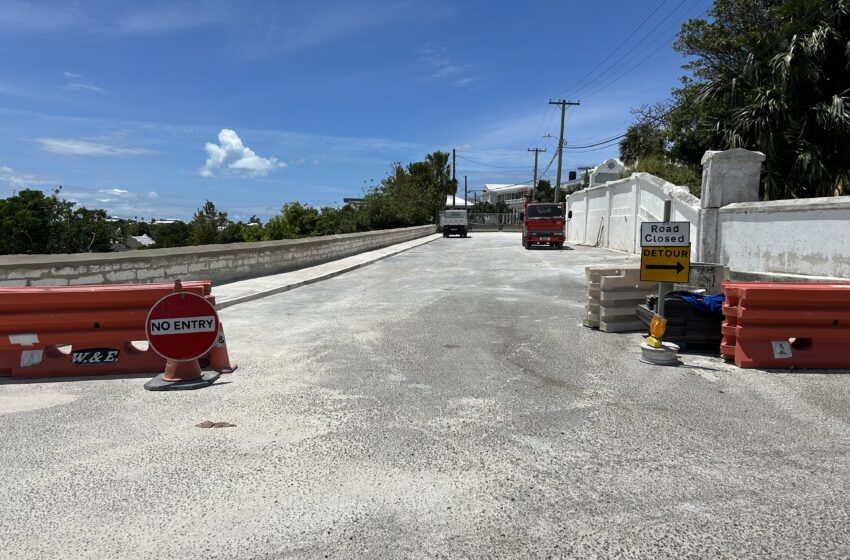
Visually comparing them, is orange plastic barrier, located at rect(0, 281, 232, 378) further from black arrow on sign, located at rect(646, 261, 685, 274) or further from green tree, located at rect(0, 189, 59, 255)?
green tree, located at rect(0, 189, 59, 255)

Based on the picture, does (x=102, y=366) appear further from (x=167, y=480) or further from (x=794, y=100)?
(x=794, y=100)

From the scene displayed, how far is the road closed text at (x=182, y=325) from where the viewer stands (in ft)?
17.9

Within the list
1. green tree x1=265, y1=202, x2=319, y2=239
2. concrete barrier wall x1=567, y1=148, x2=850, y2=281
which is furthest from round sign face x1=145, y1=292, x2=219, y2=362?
green tree x1=265, y1=202, x2=319, y2=239

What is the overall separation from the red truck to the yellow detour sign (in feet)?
76.7

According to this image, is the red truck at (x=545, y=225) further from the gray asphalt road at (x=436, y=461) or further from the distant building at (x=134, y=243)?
the gray asphalt road at (x=436, y=461)

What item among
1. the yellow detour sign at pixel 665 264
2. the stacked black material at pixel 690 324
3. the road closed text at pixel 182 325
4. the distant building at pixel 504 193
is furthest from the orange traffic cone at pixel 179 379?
the distant building at pixel 504 193

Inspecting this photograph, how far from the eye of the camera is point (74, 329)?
19.3 ft

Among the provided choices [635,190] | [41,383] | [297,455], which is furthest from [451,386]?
[635,190]

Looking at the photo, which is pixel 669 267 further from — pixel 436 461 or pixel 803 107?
pixel 803 107

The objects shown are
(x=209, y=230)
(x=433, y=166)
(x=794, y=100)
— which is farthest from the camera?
(x=433, y=166)

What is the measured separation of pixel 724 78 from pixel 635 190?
24.4ft

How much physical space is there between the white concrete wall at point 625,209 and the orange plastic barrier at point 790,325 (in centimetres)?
1046

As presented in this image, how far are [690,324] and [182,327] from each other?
6.09 meters

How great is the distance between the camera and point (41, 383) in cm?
569
